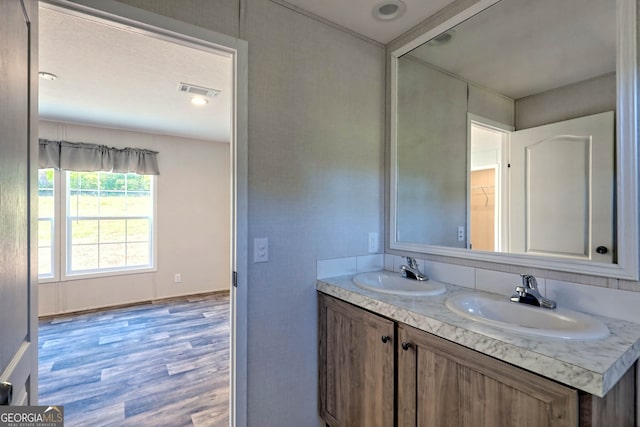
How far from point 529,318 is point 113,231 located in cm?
481

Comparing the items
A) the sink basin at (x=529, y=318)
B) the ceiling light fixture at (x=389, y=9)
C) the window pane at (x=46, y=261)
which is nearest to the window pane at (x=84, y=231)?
the window pane at (x=46, y=261)

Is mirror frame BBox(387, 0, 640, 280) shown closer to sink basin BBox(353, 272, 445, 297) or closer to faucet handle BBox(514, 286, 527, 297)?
faucet handle BBox(514, 286, 527, 297)

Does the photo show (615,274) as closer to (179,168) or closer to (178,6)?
(178,6)

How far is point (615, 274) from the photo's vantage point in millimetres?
1068

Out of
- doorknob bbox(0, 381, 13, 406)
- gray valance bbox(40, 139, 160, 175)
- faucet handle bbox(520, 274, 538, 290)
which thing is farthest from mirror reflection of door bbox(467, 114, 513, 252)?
gray valance bbox(40, 139, 160, 175)

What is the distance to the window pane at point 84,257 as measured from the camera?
3912 mm

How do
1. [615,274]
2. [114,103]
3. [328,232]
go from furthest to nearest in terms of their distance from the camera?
[114,103] → [328,232] → [615,274]

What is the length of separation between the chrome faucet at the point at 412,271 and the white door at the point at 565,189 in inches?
18.8

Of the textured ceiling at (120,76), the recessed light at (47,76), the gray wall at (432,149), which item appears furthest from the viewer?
the recessed light at (47,76)

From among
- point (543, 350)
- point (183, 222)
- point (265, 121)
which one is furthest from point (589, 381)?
point (183, 222)

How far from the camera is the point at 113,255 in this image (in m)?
4.18

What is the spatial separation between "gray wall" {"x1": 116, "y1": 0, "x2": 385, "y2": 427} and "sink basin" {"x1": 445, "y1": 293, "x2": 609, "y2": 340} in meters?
0.72

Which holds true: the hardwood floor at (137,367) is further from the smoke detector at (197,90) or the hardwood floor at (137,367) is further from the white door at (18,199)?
the smoke detector at (197,90)

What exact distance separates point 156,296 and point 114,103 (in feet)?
9.03
